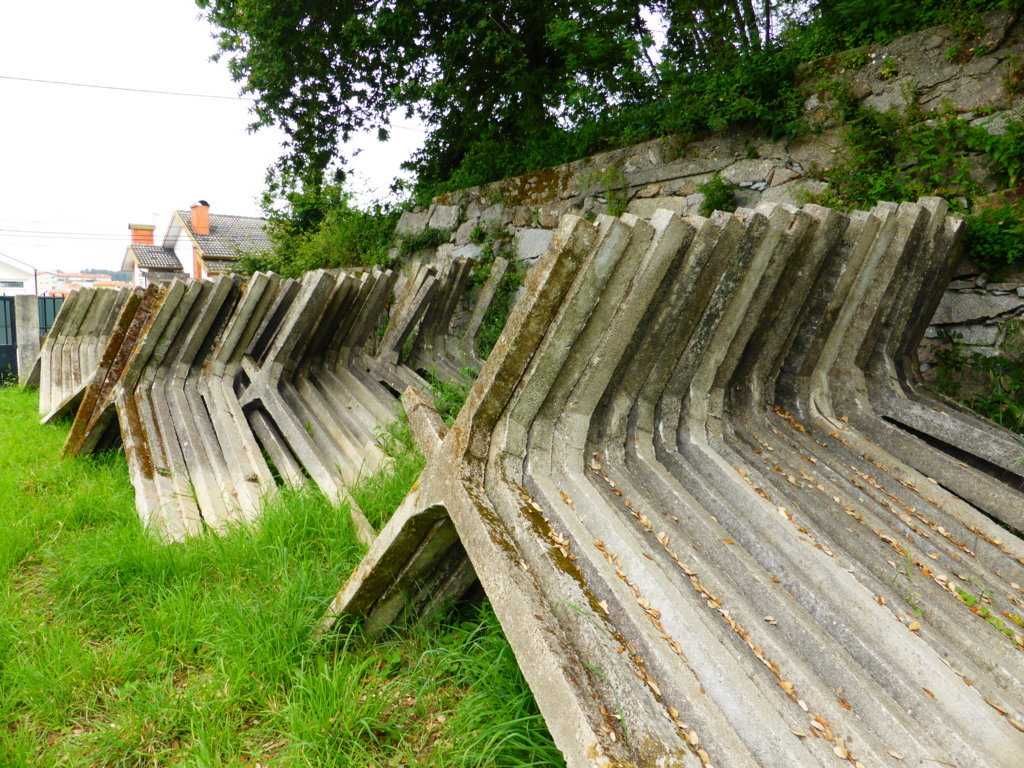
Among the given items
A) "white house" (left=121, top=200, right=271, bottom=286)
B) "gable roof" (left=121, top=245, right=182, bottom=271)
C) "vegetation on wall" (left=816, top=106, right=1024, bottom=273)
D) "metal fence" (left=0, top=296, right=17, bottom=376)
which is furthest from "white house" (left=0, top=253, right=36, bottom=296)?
"vegetation on wall" (left=816, top=106, right=1024, bottom=273)

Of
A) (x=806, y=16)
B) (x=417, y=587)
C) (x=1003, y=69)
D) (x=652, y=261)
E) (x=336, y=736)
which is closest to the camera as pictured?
(x=336, y=736)

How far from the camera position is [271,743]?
194cm

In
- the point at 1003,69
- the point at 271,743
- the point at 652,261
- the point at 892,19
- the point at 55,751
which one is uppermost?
the point at 892,19

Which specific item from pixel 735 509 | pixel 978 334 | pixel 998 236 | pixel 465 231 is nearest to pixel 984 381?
pixel 978 334

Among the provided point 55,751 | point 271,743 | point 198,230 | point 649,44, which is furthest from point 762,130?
point 198,230

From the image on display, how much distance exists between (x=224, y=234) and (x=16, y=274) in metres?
21.8

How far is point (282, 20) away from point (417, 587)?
7.97m

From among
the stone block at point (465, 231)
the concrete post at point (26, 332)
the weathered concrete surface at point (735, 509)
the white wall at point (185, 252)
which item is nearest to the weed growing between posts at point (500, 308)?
the stone block at point (465, 231)

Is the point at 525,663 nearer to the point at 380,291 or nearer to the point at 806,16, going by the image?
the point at 380,291

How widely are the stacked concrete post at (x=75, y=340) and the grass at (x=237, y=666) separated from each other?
4823mm

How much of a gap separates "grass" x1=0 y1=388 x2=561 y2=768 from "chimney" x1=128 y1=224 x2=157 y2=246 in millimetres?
43078

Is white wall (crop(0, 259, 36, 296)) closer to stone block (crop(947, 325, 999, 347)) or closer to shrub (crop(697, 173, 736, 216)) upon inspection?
shrub (crop(697, 173, 736, 216))

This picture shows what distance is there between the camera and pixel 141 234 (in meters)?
40.1

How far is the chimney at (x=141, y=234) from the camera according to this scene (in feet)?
130
